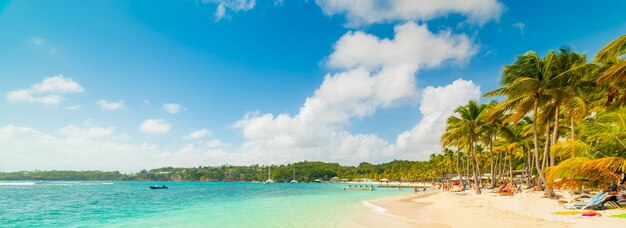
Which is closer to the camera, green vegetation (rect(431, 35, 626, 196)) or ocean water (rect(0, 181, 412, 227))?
green vegetation (rect(431, 35, 626, 196))

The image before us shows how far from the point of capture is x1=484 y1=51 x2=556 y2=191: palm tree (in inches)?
759

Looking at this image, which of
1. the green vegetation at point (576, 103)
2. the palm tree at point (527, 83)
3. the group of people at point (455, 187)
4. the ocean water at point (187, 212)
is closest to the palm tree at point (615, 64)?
the green vegetation at point (576, 103)

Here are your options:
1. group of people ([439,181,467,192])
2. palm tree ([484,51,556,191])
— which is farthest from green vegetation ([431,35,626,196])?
group of people ([439,181,467,192])

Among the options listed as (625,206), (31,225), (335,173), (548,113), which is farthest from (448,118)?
(335,173)

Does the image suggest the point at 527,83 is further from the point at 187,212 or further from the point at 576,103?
the point at 187,212

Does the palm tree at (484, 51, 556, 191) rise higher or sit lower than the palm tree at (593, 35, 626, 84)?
higher

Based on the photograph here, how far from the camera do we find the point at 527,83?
19531mm

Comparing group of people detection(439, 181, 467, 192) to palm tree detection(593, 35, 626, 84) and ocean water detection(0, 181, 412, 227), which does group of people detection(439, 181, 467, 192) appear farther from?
palm tree detection(593, 35, 626, 84)

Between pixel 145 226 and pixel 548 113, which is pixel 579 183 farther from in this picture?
pixel 145 226

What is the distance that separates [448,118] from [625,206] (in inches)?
877

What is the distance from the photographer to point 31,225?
766 inches

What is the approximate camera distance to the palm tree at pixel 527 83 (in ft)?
63.2

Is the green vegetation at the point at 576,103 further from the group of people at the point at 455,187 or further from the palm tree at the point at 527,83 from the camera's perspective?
the group of people at the point at 455,187

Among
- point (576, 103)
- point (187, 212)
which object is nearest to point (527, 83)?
point (576, 103)
